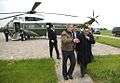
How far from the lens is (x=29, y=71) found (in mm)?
13633

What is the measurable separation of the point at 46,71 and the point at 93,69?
194 centimetres

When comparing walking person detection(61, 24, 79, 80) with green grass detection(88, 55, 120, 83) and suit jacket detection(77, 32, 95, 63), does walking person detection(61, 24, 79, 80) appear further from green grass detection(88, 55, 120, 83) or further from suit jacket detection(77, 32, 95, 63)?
green grass detection(88, 55, 120, 83)

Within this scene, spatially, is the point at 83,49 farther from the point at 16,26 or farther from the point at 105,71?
the point at 16,26

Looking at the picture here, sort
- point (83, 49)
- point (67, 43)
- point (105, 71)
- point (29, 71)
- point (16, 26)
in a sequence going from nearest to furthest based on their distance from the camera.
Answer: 1. point (67, 43)
2. point (83, 49)
3. point (105, 71)
4. point (29, 71)
5. point (16, 26)

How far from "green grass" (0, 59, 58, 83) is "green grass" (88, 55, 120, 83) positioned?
1557mm

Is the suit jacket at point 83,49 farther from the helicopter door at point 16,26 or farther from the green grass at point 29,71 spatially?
the helicopter door at point 16,26

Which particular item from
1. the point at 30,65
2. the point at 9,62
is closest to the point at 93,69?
the point at 30,65

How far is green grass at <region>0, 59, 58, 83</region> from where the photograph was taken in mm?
12180

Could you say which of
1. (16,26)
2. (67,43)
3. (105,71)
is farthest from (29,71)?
(16,26)

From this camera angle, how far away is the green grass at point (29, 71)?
480 inches

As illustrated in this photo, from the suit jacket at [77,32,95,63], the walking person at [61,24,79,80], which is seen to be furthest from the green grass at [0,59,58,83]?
the suit jacket at [77,32,95,63]

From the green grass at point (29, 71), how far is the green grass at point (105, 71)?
1.56 meters

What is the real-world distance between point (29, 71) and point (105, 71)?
10.1ft

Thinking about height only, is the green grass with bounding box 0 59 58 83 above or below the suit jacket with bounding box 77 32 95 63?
below
